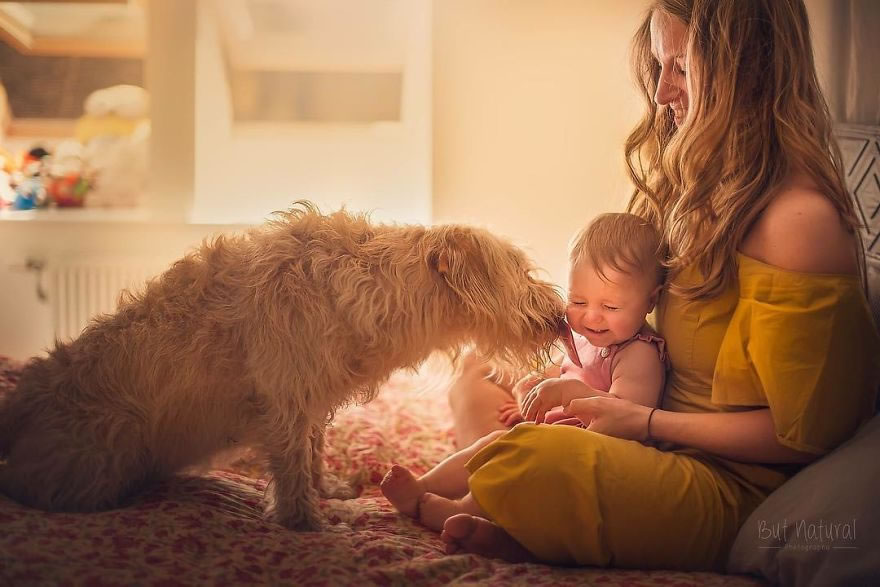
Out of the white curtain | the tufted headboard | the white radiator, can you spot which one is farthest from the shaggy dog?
the white radiator

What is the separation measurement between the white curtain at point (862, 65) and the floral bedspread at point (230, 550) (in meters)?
1.63

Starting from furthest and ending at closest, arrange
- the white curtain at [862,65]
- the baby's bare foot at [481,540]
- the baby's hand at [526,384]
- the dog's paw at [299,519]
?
1. the white curtain at [862,65]
2. the baby's hand at [526,384]
3. the dog's paw at [299,519]
4. the baby's bare foot at [481,540]

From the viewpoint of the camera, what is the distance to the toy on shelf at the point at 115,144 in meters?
3.53

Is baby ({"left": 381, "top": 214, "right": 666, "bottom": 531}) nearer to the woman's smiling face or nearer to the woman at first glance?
the woman

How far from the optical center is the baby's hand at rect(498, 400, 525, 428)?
1.93 metres

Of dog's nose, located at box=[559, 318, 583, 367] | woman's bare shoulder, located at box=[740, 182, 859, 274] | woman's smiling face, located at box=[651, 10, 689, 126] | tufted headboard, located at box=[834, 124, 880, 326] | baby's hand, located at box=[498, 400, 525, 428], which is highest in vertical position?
woman's smiling face, located at box=[651, 10, 689, 126]

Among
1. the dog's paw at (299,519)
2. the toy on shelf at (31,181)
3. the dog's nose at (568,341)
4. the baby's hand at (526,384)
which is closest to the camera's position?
the dog's paw at (299,519)

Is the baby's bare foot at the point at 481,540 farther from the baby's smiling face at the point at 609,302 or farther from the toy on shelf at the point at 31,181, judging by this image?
the toy on shelf at the point at 31,181

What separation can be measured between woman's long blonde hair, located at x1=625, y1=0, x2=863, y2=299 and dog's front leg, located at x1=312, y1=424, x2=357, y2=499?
2.77ft

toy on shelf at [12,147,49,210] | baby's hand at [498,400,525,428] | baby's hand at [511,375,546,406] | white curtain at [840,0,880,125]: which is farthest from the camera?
toy on shelf at [12,147,49,210]

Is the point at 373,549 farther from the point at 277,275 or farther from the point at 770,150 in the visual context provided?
the point at 770,150

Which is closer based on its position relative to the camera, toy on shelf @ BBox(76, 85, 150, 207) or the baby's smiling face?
the baby's smiling face

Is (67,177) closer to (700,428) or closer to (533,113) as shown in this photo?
(533,113)

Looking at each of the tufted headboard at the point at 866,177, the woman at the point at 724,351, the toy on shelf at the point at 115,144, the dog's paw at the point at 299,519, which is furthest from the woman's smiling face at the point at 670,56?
the toy on shelf at the point at 115,144
